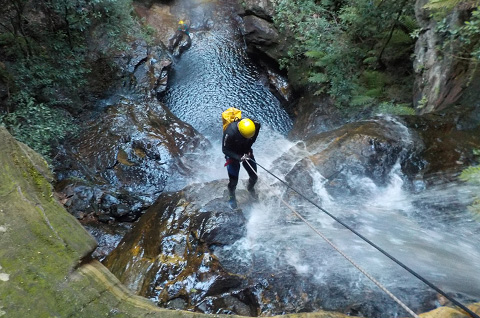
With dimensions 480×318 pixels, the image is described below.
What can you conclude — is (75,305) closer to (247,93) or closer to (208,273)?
(208,273)

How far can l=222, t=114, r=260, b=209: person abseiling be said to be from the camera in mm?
4992

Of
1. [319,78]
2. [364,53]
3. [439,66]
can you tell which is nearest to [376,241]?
[439,66]

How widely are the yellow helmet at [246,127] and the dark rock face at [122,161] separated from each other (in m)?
3.48

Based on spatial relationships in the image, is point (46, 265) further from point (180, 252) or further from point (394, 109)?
point (394, 109)

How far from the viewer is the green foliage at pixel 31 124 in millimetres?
5883

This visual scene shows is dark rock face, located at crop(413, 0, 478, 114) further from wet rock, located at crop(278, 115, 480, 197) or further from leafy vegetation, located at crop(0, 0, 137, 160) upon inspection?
leafy vegetation, located at crop(0, 0, 137, 160)

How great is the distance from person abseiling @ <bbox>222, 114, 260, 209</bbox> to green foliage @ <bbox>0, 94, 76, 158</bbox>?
3.79m

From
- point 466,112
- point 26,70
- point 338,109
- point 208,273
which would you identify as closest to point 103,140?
point 26,70

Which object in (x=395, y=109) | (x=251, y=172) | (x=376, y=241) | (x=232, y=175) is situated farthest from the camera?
(x=395, y=109)

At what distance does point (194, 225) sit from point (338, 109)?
613 centimetres

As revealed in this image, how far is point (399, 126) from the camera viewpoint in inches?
256

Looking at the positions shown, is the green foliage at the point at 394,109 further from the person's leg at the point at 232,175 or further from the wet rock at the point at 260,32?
the wet rock at the point at 260,32

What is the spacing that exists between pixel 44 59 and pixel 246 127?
580 centimetres

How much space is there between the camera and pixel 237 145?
5.38 m
